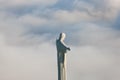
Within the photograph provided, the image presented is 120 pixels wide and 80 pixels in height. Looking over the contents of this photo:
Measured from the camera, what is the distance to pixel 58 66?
106ft

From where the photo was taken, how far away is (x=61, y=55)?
3256 centimetres

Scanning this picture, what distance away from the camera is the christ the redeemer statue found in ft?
105

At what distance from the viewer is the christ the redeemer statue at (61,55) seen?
32.0 m

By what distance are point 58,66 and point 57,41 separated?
2.09m

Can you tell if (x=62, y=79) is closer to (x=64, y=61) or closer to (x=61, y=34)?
(x=64, y=61)

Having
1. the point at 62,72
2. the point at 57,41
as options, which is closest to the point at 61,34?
the point at 57,41

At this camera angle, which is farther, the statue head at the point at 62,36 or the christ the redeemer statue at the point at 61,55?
the statue head at the point at 62,36

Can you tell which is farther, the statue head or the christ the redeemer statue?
the statue head

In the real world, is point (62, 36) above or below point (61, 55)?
above

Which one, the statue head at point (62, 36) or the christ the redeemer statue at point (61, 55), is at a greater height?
the statue head at point (62, 36)

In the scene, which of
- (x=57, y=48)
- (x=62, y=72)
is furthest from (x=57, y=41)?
(x=62, y=72)

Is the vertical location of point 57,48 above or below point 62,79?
above

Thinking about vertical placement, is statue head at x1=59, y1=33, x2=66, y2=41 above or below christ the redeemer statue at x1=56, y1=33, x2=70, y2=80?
above

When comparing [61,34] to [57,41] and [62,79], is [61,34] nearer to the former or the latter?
[57,41]
